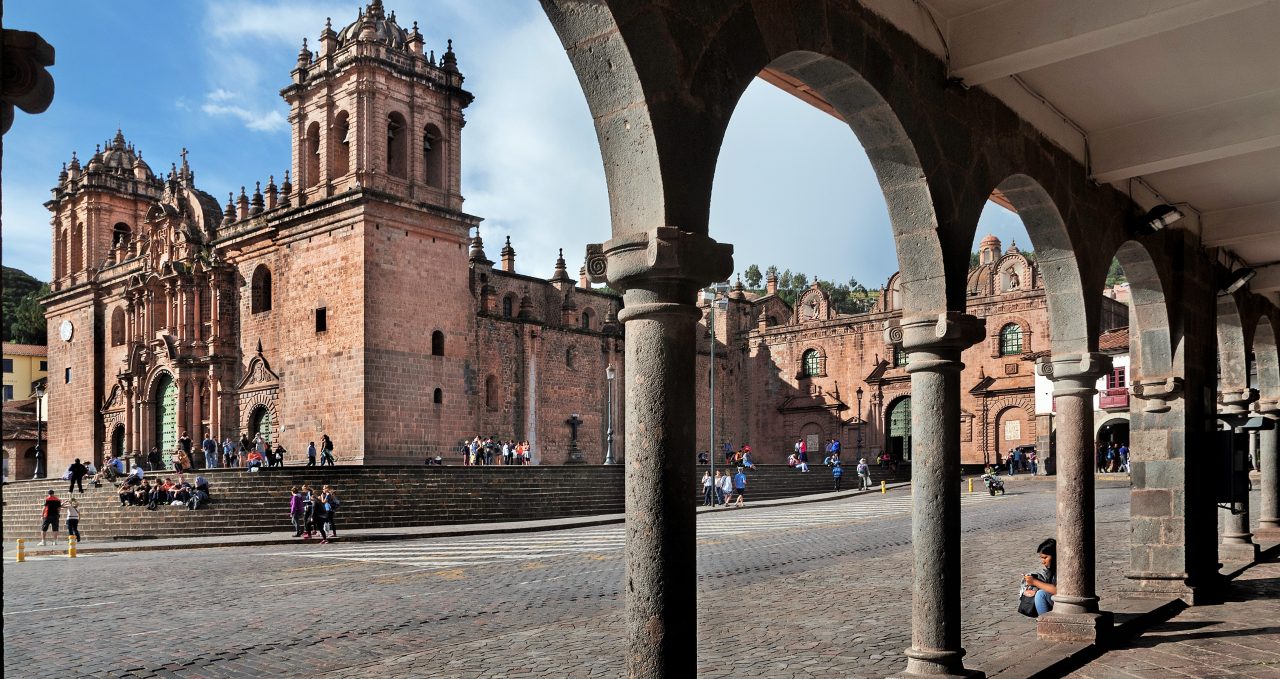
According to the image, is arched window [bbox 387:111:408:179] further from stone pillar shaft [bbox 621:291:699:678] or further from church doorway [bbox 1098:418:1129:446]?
stone pillar shaft [bbox 621:291:699:678]

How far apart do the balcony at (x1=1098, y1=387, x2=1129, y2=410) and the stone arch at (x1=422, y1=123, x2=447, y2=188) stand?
23480 mm

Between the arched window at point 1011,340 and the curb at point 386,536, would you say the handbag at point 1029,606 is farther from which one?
the arched window at point 1011,340

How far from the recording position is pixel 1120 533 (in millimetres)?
16344

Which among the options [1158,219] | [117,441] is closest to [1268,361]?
[1158,219]

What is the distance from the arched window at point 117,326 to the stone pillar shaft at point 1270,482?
4080cm

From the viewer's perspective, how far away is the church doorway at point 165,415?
3809 cm

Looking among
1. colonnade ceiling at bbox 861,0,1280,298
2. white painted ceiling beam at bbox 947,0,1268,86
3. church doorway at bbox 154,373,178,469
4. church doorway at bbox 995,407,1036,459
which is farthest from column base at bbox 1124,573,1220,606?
church doorway at bbox 154,373,178,469

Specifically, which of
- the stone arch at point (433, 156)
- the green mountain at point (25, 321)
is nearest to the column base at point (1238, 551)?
the stone arch at point (433, 156)

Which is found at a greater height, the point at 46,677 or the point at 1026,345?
the point at 1026,345

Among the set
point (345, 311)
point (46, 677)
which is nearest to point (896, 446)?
point (345, 311)

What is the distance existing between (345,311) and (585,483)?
973cm

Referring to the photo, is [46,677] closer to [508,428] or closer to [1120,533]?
[1120,533]

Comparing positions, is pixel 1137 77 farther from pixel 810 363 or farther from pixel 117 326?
pixel 117 326

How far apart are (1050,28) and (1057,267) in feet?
8.26
